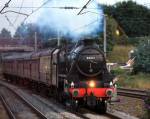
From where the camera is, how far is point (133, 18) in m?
102

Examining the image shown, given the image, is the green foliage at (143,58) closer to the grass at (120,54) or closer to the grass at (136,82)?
the grass at (136,82)

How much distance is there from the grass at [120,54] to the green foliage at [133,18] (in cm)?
872

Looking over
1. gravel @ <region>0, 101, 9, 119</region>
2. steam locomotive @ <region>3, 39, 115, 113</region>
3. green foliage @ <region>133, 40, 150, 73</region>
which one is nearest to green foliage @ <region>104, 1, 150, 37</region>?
green foliage @ <region>133, 40, 150, 73</region>

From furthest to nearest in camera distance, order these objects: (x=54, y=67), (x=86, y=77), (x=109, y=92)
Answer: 1. (x=54, y=67)
2. (x=86, y=77)
3. (x=109, y=92)

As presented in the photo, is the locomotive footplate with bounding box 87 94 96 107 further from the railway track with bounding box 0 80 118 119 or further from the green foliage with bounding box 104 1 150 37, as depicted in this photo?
the green foliage with bounding box 104 1 150 37

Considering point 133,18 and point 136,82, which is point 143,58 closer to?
point 136,82

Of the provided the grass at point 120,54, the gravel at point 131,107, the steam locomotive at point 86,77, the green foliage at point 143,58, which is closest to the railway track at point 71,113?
the steam locomotive at point 86,77

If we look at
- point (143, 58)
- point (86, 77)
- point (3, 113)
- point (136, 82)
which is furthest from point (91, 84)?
point (143, 58)

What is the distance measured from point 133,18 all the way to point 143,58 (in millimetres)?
51613

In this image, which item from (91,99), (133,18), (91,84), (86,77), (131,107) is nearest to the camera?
(91,99)

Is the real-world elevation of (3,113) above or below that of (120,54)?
below

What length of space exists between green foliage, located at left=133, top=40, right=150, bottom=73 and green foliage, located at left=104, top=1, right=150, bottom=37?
47.2 meters

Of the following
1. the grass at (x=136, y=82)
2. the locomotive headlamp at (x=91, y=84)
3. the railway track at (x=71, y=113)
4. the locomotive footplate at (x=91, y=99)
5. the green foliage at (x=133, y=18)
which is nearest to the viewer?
the railway track at (x=71, y=113)

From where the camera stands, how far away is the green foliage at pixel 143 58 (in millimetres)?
51000
